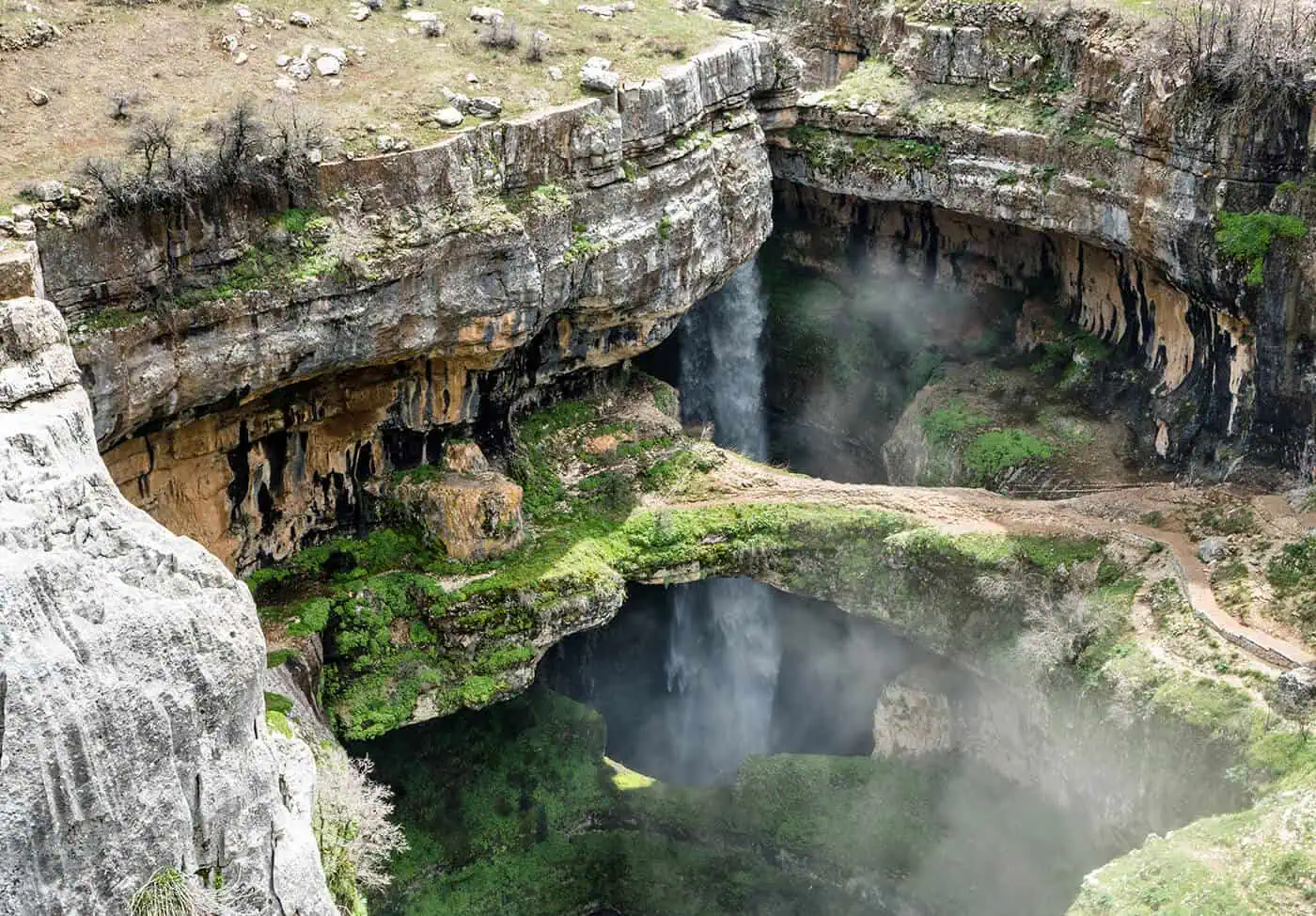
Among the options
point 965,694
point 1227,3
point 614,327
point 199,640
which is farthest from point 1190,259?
point 199,640

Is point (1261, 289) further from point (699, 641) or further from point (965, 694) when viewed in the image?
A: point (699, 641)

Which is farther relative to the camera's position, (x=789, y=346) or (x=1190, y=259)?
(x=789, y=346)

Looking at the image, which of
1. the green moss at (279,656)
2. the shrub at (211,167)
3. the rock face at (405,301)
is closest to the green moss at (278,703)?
the green moss at (279,656)

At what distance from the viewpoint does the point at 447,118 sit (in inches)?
1061

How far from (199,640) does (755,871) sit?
58.8 feet

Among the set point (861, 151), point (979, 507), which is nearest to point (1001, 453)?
point (979, 507)

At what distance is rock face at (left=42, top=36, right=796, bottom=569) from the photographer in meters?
23.5

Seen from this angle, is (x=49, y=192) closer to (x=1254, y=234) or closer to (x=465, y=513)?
(x=465, y=513)

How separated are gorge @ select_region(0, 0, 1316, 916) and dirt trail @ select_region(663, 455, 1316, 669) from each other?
120 millimetres

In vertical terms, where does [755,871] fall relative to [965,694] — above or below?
below

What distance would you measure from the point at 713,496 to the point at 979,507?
5.55m

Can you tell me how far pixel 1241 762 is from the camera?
75.8 ft

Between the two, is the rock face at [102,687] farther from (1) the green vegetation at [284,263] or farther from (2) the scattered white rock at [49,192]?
(1) the green vegetation at [284,263]

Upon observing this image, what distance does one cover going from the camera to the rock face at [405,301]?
2355 cm
